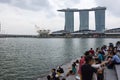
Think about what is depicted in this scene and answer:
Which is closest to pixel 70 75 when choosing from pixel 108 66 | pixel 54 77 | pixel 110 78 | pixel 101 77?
pixel 54 77

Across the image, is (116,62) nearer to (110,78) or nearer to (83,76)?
(110,78)

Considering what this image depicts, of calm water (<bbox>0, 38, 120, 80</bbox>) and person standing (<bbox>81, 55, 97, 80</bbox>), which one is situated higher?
person standing (<bbox>81, 55, 97, 80</bbox>)

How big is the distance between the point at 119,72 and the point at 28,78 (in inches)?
572

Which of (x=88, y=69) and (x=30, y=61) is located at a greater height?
(x=88, y=69)

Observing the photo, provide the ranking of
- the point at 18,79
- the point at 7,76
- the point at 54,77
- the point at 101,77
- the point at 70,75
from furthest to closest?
the point at 7,76 < the point at 18,79 < the point at 70,75 < the point at 54,77 < the point at 101,77

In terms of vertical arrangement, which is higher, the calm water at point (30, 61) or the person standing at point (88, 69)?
the person standing at point (88, 69)

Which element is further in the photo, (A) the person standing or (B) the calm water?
(B) the calm water

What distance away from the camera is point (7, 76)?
30297 mm

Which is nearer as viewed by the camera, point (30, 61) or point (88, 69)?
point (88, 69)

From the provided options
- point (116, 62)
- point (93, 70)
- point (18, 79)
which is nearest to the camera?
point (93, 70)

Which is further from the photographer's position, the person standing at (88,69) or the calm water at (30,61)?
the calm water at (30,61)

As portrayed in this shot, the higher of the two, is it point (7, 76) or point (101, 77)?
point (101, 77)

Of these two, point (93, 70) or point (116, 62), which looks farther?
point (116, 62)

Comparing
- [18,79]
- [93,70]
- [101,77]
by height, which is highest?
[93,70]
